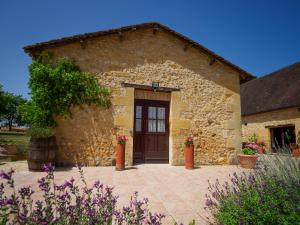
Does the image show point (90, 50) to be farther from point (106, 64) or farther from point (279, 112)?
point (279, 112)

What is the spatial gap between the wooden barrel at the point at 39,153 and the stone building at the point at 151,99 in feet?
1.96

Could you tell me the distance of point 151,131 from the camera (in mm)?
6953

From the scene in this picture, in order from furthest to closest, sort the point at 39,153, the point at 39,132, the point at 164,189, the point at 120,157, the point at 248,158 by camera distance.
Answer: the point at 248,158 → the point at 120,157 → the point at 39,132 → the point at 39,153 → the point at 164,189

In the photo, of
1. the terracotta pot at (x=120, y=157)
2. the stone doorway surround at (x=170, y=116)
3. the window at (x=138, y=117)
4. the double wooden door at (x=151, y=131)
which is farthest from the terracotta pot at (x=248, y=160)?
the terracotta pot at (x=120, y=157)

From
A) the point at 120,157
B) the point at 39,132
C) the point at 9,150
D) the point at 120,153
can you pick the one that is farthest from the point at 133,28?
the point at 9,150

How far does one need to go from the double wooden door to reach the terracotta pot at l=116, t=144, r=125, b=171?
106 centimetres

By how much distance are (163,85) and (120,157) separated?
289cm

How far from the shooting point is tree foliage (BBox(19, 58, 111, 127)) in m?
5.56

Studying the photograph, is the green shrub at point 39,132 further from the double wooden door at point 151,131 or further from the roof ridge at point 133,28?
the double wooden door at point 151,131

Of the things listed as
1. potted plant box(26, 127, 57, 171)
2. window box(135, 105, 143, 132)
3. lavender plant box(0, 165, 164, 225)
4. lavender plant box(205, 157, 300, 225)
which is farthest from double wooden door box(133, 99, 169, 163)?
lavender plant box(0, 165, 164, 225)

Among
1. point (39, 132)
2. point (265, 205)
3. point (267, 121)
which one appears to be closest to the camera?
point (265, 205)

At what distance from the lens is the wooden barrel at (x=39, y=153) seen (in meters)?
5.04

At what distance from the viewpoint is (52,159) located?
5.27 m

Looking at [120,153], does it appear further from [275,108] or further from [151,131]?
[275,108]
